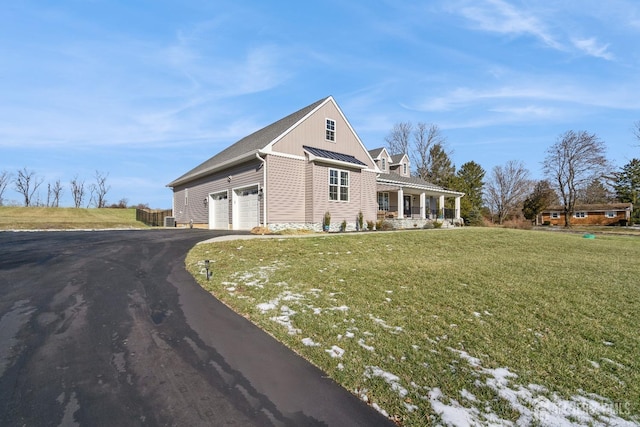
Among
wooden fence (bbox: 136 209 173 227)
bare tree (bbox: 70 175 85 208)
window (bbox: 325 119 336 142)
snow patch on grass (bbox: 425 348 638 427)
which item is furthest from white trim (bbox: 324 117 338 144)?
bare tree (bbox: 70 175 85 208)

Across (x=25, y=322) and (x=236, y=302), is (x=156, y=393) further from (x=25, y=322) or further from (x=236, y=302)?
(x=25, y=322)

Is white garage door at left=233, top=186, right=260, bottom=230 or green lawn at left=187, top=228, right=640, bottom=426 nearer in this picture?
green lawn at left=187, top=228, right=640, bottom=426

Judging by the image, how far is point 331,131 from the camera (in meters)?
17.8

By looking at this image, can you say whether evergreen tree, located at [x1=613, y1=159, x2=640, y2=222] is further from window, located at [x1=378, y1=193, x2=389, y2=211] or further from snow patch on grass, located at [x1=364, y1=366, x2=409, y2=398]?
snow patch on grass, located at [x1=364, y1=366, x2=409, y2=398]

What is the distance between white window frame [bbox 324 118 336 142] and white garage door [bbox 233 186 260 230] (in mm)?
5369

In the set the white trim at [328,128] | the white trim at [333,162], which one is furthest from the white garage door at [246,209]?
the white trim at [328,128]

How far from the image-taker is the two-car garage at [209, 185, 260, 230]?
15818 millimetres

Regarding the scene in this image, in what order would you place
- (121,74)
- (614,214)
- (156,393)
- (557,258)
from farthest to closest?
1. (614,214)
2. (121,74)
3. (557,258)
4. (156,393)

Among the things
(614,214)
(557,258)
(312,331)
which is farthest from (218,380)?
(614,214)

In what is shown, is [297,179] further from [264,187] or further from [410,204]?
[410,204]

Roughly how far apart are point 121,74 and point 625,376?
55.3ft

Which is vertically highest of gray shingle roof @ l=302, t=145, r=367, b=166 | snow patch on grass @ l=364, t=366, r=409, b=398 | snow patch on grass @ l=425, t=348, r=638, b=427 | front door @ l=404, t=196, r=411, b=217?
gray shingle roof @ l=302, t=145, r=367, b=166

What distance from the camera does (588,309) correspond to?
4957mm

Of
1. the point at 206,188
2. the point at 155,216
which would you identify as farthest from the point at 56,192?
→ the point at 206,188
